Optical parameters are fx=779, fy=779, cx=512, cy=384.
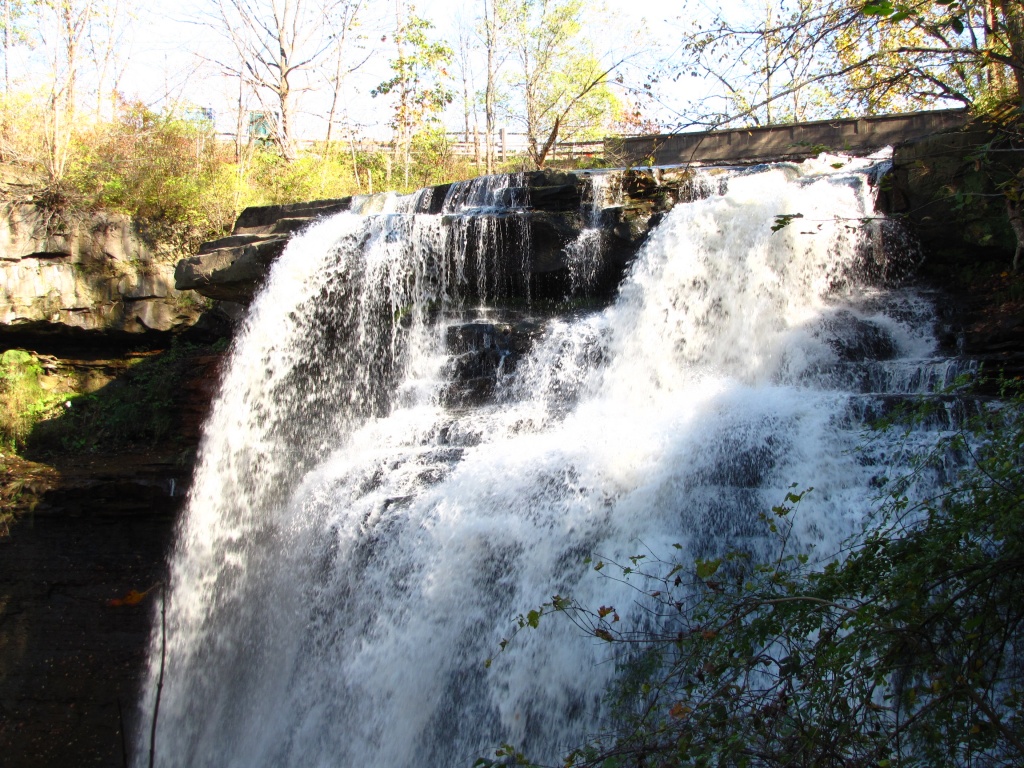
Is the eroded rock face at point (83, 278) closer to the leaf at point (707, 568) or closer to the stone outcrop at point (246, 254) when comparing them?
the stone outcrop at point (246, 254)

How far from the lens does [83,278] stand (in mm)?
12156

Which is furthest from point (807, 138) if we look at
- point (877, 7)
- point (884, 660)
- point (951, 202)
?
point (884, 660)

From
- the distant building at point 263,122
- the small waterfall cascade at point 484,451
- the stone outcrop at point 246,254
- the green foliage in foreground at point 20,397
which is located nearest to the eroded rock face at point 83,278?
the green foliage in foreground at point 20,397

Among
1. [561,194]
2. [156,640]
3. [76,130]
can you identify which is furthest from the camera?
[76,130]

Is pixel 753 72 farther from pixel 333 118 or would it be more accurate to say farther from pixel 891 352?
pixel 333 118

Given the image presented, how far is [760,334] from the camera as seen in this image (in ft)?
25.1

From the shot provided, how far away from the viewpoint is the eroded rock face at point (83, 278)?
11.7 m

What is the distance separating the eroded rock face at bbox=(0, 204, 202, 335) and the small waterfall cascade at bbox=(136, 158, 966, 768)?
3.75 m

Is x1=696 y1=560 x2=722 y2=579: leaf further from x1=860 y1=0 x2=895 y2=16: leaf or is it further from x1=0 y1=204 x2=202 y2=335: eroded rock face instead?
x1=0 y1=204 x2=202 y2=335: eroded rock face

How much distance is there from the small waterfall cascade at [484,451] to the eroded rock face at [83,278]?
3749 millimetres

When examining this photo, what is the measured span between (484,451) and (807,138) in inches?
366

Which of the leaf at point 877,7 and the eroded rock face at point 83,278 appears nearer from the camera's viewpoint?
the leaf at point 877,7

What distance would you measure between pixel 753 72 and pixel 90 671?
28.8ft

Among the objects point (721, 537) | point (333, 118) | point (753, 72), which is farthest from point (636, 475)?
point (333, 118)
